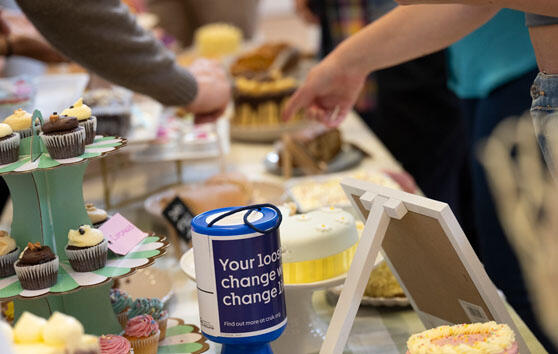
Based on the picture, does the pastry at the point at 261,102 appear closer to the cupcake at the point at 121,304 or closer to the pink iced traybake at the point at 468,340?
the cupcake at the point at 121,304

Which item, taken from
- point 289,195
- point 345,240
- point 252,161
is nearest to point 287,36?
point 252,161

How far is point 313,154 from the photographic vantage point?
227 cm

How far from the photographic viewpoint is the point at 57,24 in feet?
4.90

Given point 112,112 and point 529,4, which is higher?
point 529,4

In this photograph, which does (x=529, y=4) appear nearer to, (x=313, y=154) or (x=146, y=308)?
(x=146, y=308)

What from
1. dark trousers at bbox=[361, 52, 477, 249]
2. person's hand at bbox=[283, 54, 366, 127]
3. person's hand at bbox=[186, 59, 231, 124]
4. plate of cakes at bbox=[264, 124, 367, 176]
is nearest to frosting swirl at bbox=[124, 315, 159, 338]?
person's hand at bbox=[283, 54, 366, 127]

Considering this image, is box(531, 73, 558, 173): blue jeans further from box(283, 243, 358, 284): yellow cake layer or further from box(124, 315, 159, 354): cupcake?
box(124, 315, 159, 354): cupcake

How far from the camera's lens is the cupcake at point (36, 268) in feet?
3.21

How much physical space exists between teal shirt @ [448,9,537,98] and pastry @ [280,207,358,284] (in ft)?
3.47

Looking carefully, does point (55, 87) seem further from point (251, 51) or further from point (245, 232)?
point (251, 51)

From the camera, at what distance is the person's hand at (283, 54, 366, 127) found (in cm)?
162

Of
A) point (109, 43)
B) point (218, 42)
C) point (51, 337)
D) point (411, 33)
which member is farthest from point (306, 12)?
point (51, 337)

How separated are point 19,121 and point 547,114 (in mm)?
782

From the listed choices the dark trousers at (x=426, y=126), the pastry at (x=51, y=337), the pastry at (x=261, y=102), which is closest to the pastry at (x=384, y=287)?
the pastry at (x=51, y=337)
